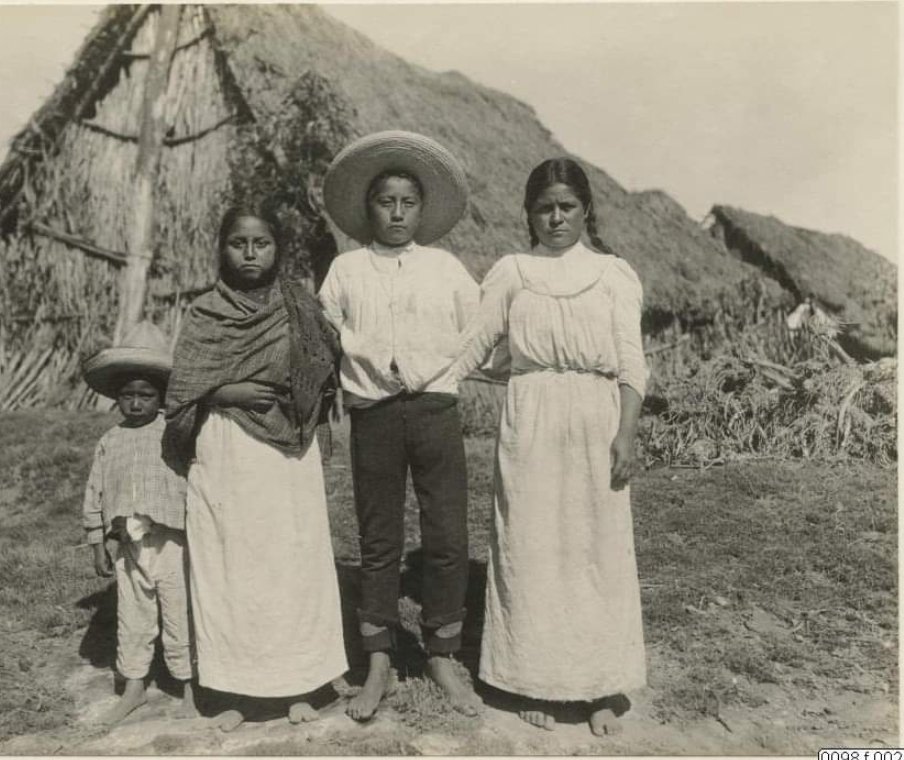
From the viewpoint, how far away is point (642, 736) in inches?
111

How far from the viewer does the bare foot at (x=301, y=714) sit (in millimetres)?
2881

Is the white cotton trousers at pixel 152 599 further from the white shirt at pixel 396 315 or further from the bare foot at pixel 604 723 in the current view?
the bare foot at pixel 604 723

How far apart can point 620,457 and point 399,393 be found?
0.77 m

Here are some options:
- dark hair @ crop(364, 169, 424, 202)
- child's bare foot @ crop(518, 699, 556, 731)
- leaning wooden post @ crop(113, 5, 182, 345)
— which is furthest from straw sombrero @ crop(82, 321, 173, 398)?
leaning wooden post @ crop(113, 5, 182, 345)

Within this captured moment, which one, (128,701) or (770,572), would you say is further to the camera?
(770,572)

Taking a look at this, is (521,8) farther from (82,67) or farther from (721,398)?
(82,67)

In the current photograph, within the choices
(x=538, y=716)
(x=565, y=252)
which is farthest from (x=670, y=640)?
(x=565, y=252)

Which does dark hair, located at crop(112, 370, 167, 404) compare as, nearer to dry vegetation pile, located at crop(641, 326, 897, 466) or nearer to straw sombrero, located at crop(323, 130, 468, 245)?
straw sombrero, located at crop(323, 130, 468, 245)

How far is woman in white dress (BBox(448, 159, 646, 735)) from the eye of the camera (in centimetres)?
279

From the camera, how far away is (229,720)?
9.39 ft

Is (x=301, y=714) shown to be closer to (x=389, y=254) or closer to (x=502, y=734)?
(x=502, y=734)

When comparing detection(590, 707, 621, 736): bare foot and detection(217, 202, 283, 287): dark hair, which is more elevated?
detection(217, 202, 283, 287): dark hair

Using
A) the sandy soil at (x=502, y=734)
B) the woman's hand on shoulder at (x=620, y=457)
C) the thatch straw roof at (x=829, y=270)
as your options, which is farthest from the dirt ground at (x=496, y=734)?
the thatch straw roof at (x=829, y=270)

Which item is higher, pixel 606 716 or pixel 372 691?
pixel 372 691
